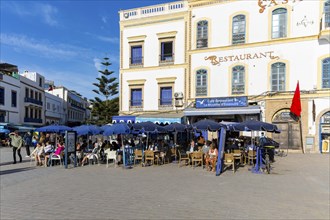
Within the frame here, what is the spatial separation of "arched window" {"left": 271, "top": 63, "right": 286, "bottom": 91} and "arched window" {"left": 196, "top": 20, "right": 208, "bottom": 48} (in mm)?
5832

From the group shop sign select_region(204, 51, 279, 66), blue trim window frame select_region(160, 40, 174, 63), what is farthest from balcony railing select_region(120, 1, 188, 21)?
shop sign select_region(204, 51, 279, 66)

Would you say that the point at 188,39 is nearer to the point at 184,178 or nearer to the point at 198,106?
the point at 198,106

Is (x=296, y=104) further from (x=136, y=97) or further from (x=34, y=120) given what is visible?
(x=34, y=120)

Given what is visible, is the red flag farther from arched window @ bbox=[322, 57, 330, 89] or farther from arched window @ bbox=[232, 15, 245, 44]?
arched window @ bbox=[232, 15, 245, 44]

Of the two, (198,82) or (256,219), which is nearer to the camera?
(256,219)

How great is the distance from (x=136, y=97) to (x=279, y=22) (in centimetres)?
1325

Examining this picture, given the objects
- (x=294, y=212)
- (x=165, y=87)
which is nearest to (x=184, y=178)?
(x=294, y=212)

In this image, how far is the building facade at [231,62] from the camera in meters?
19.1

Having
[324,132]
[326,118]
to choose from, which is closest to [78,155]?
[324,132]

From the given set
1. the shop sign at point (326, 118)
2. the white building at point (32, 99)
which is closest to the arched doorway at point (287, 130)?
the shop sign at point (326, 118)

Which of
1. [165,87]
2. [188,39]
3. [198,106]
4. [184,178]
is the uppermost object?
[188,39]

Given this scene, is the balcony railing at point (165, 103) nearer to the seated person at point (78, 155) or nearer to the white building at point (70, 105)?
the seated person at point (78, 155)

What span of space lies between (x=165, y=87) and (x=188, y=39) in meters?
4.53

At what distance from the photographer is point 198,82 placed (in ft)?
73.7
